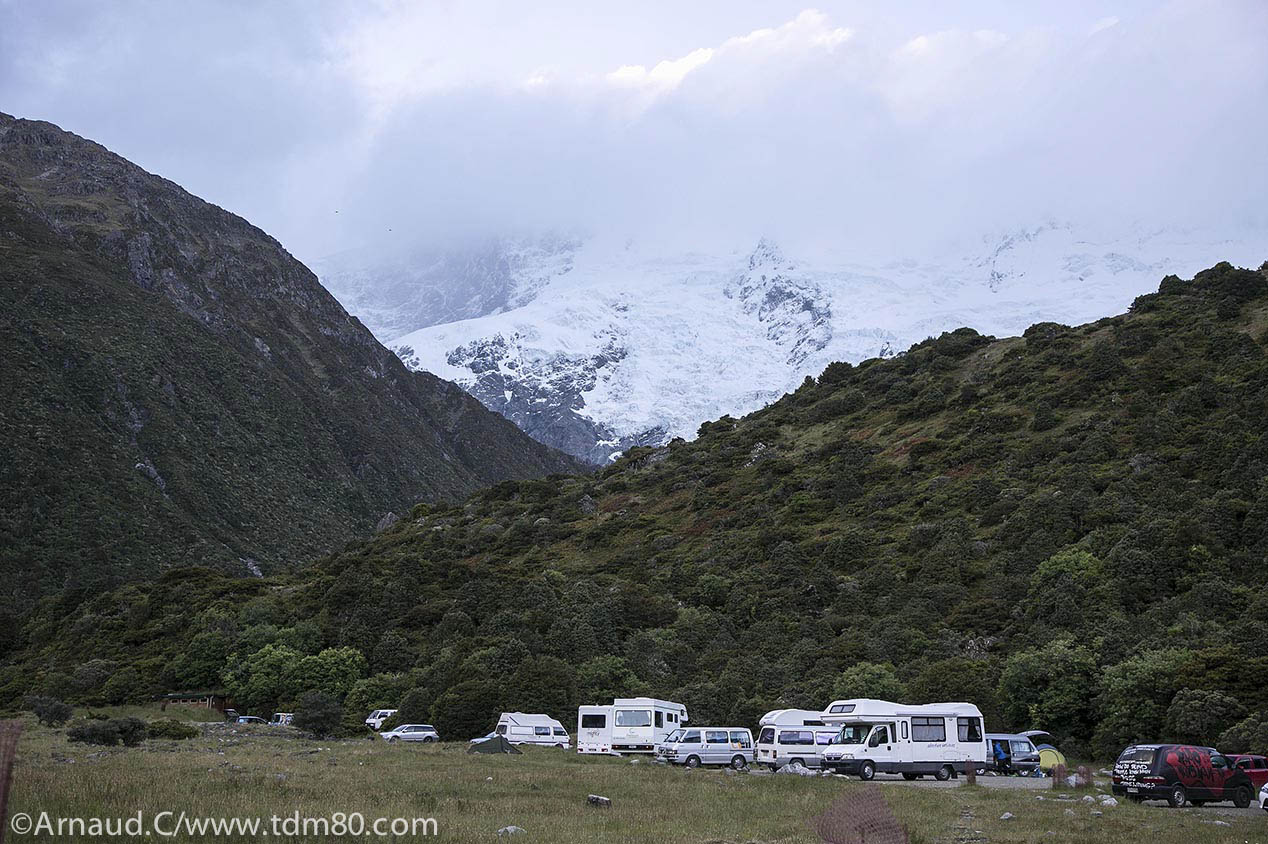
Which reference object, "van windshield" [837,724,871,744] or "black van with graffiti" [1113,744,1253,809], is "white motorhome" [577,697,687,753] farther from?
"black van with graffiti" [1113,744,1253,809]

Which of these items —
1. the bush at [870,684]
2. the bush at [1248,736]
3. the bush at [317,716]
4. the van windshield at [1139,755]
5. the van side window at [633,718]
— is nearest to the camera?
the van windshield at [1139,755]

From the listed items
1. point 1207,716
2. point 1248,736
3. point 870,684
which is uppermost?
point 870,684

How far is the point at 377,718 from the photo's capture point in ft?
178

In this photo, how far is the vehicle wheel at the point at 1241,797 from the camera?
25.0m

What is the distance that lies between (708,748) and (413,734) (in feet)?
52.5

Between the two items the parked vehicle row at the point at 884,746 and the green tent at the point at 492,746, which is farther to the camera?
the green tent at the point at 492,746

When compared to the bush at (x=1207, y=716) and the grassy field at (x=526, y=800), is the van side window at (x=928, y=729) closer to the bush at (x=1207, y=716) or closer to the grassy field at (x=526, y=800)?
the grassy field at (x=526, y=800)

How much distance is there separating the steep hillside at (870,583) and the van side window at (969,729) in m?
6.27

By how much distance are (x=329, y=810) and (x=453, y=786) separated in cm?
655

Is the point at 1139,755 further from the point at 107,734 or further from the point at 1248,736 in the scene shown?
the point at 107,734

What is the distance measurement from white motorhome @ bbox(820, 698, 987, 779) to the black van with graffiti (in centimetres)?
1013

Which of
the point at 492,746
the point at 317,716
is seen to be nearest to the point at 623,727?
the point at 492,746

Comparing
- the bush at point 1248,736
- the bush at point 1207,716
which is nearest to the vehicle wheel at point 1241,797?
the bush at point 1248,736

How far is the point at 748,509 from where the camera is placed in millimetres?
83688
